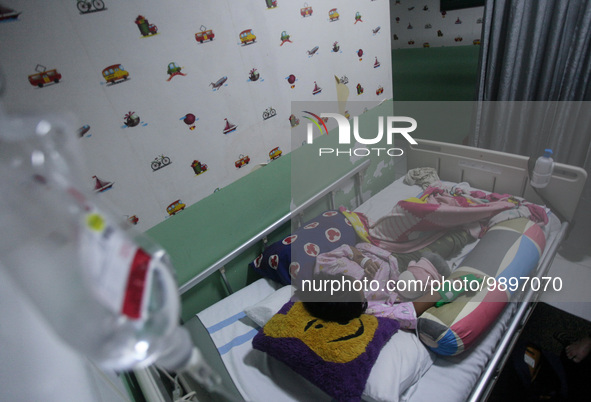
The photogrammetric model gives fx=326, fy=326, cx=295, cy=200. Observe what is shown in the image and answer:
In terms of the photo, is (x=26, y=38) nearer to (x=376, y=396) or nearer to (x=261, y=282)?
(x=261, y=282)

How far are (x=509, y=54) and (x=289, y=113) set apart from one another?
1.43m

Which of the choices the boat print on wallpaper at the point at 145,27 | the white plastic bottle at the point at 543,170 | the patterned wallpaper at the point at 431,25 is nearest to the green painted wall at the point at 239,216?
the boat print on wallpaper at the point at 145,27

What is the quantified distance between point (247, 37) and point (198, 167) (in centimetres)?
61

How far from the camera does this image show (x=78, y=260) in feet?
0.72

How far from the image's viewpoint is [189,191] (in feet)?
4.74

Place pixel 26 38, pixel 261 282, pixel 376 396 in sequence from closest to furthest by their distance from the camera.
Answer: pixel 26 38 → pixel 376 396 → pixel 261 282

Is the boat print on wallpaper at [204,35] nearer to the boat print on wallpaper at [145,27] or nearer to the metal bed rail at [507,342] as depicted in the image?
the boat print on wallpaper at [145,27]

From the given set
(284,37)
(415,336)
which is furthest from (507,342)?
(284,37)

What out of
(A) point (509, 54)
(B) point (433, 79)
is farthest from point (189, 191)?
(B) point (433, 79)

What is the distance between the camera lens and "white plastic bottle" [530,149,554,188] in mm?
1691

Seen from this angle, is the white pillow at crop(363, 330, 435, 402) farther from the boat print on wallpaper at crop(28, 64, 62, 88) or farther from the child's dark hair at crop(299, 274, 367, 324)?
the boat print on wallpaper at crop(28, 64, 62, 88)

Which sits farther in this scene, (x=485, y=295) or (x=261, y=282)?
(x=261, y=282)

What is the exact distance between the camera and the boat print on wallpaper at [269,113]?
162 centimetres

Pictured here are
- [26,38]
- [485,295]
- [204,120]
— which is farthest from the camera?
[204,120]
